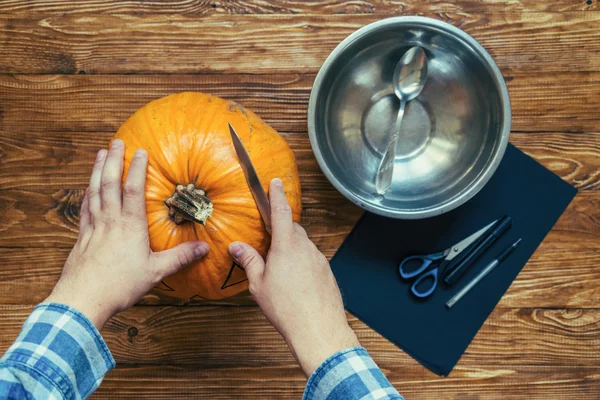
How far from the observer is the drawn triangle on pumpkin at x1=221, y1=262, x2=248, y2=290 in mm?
776

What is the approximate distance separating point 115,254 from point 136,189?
95mm

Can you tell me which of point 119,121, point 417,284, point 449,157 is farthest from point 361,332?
point 119,121

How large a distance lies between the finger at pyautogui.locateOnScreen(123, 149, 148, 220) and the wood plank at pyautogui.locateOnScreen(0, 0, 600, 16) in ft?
1.24

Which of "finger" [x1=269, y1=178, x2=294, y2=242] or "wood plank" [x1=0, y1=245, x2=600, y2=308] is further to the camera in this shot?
"wood plank" [x1=0, y1=245, x2=600, y2=308]

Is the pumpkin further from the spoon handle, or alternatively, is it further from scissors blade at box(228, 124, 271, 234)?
the spoon handle

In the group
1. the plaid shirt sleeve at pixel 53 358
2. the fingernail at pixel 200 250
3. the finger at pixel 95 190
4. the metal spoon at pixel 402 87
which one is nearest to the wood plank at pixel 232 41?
the metal spoon at pixel 402 87

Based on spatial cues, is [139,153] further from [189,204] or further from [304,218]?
[304,218]

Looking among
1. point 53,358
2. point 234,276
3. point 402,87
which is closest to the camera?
point 53,358

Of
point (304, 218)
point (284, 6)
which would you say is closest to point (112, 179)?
point (304, 218)

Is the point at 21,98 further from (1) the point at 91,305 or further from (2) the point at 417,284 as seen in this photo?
(2) the point at 417,284

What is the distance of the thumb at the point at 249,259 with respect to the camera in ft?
2.39

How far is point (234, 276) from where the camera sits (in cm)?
79

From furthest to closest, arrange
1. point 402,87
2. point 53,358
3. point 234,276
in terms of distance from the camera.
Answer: point 402,87, point 234,276, point 53,358

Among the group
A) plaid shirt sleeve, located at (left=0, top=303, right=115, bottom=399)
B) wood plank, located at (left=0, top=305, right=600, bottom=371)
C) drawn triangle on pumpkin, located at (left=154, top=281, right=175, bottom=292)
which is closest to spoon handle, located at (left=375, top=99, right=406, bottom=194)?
wood plank, located at (left=0, top=305, right=600, bottom=371)
